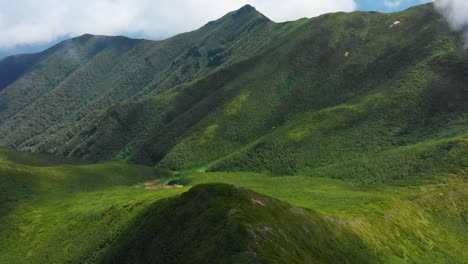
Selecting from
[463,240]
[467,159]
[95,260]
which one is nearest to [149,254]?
[95,260]

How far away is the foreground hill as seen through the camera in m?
71.2

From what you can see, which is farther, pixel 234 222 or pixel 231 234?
pixel 234 222

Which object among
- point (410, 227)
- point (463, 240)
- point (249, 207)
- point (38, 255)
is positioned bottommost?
point (463, 240)

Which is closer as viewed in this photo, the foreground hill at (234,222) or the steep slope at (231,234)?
the steep slope at (231,234)

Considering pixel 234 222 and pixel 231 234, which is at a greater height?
pixel 234 222

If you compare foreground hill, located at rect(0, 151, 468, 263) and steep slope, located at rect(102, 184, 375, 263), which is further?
foreground hill, located at rect(0, 151, 468, 263)

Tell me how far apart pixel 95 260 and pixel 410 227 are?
82.2m

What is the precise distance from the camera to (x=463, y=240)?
125 meters

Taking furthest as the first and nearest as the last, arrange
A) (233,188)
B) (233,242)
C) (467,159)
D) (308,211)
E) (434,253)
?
(467,159), (434,253), (308,211), (233,188), (233,242)

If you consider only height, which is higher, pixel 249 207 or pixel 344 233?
pixel 249 207

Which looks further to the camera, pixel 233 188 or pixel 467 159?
pixel 467 159

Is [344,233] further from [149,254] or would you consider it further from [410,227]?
[149,254]

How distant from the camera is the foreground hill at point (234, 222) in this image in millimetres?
71250

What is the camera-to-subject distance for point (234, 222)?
6962cm
